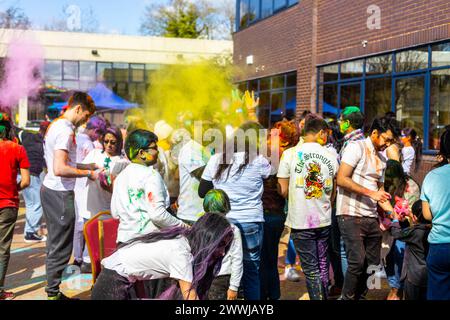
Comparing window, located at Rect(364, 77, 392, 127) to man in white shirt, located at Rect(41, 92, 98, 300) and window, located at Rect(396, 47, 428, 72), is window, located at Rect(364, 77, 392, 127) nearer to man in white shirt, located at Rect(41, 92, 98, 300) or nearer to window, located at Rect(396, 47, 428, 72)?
window, located at Rect(396, 47, 428, 72)

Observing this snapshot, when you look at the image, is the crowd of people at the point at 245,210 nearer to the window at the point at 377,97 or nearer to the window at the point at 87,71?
the window at the point at 377,97

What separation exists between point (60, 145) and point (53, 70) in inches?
1187

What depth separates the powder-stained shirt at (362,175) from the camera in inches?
188

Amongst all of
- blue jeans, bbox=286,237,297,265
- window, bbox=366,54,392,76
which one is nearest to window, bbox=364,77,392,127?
window, bbox=366,54,392,76

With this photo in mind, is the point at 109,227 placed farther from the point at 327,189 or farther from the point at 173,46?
the point at 173,46

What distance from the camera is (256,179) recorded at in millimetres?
4582

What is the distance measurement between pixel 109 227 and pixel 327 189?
6.35 feet

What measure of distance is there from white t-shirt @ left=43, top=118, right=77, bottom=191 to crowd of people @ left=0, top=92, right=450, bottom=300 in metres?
0.01

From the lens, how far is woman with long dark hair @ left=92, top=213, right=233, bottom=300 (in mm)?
3346

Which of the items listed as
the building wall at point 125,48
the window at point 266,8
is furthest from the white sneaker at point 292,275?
the building wall at point 125,48

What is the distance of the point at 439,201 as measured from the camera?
3.61 metres

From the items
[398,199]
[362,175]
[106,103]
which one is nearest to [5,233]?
[362,175]
